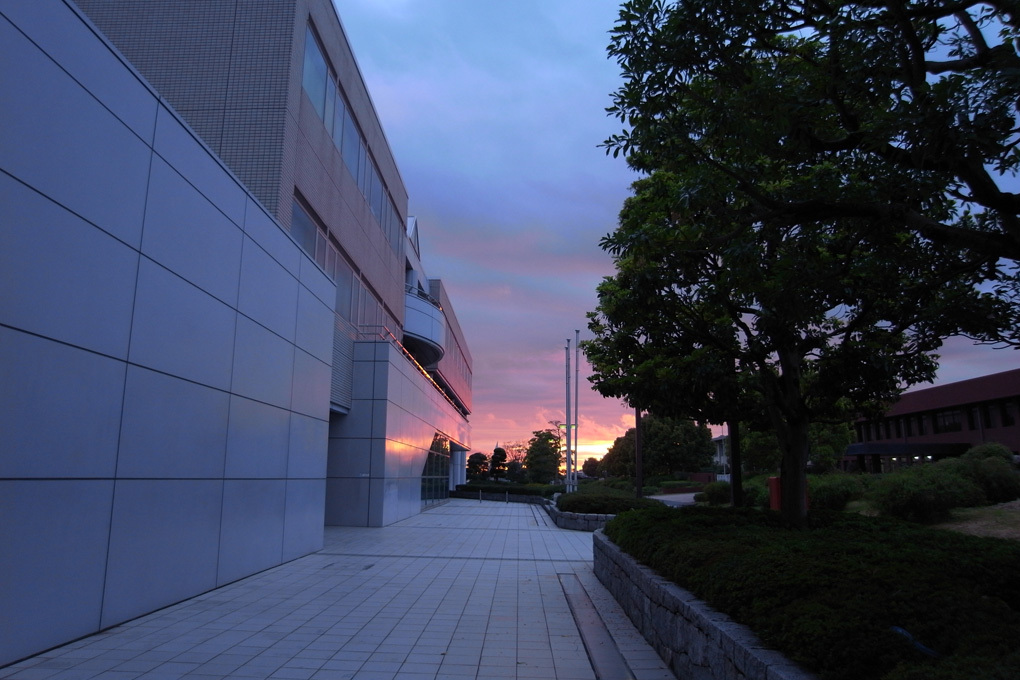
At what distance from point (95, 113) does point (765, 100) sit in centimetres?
651

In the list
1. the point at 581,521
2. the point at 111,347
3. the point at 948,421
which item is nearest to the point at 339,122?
the point at 581,521

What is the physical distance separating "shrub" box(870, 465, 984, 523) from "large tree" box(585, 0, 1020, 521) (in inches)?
336

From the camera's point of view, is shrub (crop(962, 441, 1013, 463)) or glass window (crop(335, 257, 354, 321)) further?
shrub (crop(962, 441, 1013, 463))

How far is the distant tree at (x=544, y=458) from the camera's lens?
70.6 metres

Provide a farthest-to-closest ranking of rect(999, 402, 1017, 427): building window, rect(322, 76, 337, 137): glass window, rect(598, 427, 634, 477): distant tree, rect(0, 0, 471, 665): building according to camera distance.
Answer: rect(598, 427, 634, 477): distant tree < rect(999, 402, 1017, 427): building window < rect(322, 76, 337, 137): glass window < rect(0, 0, 471, 665): building

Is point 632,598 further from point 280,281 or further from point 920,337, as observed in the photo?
point 280,281

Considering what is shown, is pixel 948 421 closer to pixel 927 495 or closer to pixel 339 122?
pixel 927 495

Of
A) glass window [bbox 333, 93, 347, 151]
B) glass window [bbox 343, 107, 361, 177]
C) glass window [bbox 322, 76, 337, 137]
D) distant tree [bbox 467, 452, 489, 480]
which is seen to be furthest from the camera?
distant tree [bbox 467, 452, 489, 480]

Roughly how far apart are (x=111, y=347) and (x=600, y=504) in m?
17.1

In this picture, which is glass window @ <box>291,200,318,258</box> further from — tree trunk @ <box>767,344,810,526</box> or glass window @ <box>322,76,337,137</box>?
tree trunk @ <box>767,344,810,526</box>

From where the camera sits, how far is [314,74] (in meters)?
17.6

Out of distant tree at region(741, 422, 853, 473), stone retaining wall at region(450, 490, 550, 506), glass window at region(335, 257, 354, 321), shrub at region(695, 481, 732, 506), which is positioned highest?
glass window at region(335, 257, 354, 321)

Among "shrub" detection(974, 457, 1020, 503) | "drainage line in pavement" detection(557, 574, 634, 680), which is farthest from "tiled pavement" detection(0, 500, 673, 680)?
"shrub" detection(974, 457, 1020, 503)

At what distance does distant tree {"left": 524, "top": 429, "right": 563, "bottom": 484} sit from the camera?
2781 inches
